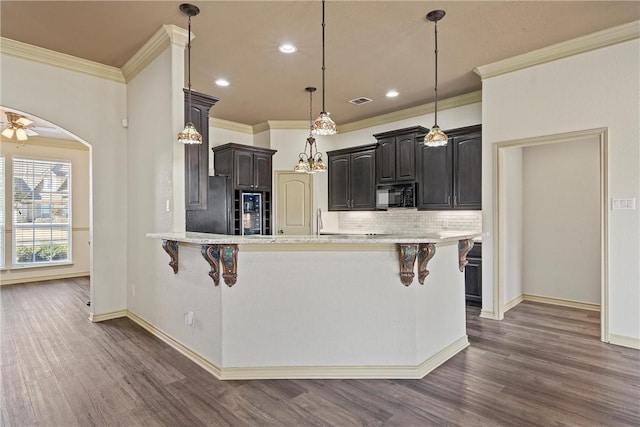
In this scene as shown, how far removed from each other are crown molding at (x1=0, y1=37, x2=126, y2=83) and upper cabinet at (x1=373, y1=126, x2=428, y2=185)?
396 centimetres

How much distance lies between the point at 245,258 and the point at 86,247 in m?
6.42

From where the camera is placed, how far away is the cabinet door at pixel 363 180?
623 centimetres

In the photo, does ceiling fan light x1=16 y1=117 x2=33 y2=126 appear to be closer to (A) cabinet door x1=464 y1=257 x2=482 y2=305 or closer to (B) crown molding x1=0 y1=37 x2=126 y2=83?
(B) crown molding x1=0 y1=37 x2=126 y2=83

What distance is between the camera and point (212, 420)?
84.7 inches

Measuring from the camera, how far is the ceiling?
10.0ft

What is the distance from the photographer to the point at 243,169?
6.18 metres

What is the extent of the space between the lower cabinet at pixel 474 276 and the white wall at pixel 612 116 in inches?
57.5

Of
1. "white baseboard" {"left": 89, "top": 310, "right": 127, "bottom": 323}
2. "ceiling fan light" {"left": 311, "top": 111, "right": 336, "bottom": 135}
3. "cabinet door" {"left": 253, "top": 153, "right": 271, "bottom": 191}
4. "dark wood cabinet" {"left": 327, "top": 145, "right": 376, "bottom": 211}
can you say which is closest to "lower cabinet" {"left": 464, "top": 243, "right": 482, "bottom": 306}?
"dark wood cabinet" {"left": 327, "top": 145, "right": 376, "bottom": 211}

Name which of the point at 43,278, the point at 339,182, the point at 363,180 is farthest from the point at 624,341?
the point at 43,278

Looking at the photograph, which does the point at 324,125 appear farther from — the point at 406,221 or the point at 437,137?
the point at 406,221

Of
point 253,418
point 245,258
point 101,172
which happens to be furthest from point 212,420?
point 101,172

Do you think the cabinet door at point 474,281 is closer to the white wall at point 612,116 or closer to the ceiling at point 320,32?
the white wall at point 612,116

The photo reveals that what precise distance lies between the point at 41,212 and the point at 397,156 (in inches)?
276

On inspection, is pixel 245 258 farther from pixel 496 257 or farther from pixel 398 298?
pixel 496 257
